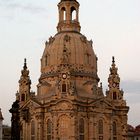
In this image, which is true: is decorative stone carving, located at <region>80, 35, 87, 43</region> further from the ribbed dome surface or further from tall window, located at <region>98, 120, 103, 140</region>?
tall window, located at <region>98, 120, 103, 140</region>

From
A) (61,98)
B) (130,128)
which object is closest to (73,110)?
(61,98)

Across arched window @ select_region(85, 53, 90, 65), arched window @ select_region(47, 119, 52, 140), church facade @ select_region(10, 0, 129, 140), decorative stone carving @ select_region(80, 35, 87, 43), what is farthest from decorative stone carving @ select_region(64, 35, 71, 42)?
arched window @ select_region(47, 119, 52, 140)

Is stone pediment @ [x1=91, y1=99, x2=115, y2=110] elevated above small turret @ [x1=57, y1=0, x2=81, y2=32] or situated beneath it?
situated beneath

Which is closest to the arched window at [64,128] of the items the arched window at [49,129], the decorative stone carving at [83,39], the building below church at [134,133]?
the arched window at [49,129]

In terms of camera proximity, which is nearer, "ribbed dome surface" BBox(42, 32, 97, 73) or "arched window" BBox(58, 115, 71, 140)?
"arched window" BBox(58, 115, 71, 140)

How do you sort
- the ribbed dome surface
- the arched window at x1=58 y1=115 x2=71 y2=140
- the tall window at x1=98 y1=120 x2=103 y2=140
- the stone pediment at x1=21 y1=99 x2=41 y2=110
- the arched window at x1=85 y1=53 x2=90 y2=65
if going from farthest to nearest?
the arched window at x1=85 y1=53 x2=90 y2=65
the ribbed dome surface
the stone pediment at x1=21 y1=99 x2=41 y2=110
the tall window at x1=98 y1=120 x2=103 y2=140
the arched window at x1=58 y1=115 x2=71 y2=140

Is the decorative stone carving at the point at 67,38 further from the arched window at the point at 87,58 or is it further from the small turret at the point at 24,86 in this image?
the small turret at the point at 24,86

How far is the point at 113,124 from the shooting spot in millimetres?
101188

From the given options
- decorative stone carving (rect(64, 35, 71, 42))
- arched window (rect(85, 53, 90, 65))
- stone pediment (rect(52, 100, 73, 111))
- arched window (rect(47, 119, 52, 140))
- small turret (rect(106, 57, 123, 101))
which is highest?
decorative stone carving (rect(64, 35, 71, 42))

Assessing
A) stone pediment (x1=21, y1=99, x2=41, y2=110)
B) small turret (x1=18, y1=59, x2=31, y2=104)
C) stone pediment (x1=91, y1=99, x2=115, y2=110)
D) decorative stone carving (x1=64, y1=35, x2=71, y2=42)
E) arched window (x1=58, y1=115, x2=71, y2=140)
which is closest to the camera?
arched window (x1=58, y1=115, x2=71, y2=140)

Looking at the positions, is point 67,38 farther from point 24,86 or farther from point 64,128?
point 64,128

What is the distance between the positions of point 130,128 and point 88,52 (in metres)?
38.1

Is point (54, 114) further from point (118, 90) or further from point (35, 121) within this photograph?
point (118, 90)

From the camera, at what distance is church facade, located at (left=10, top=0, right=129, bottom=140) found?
93188mm
